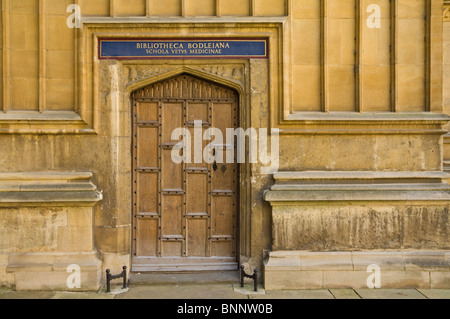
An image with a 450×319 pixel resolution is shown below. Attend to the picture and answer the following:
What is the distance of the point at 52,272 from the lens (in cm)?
594

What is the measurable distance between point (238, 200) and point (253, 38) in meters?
2.70

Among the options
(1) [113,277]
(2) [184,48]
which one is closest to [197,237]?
(1) [113,277]

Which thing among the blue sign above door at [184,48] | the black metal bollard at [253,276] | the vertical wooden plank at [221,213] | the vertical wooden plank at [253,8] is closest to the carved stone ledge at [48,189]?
the vertical wooden plank at [221,213]

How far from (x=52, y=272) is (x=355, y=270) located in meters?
4.73

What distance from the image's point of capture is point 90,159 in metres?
A: 6.19

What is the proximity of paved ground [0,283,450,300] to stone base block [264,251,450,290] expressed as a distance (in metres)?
0.11

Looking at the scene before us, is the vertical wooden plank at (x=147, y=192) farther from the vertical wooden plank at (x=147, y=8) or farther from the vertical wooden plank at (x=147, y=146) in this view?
the vertical wooden plank at (x=147, y=8)

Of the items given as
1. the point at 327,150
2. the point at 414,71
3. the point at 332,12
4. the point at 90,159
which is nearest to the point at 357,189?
the point at 327,150

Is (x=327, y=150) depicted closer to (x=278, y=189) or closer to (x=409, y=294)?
(x=278, y=189)

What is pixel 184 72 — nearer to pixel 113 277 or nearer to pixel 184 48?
pixel 184 48

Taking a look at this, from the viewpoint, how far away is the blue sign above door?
20.4 ft

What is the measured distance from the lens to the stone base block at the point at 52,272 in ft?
19.4

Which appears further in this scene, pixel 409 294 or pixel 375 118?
pixel 375 118

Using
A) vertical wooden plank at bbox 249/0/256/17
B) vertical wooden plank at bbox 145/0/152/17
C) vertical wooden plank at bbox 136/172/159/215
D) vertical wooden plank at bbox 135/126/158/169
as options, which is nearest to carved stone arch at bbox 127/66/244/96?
vertical wooden plank at bbox 135/126/158/169
